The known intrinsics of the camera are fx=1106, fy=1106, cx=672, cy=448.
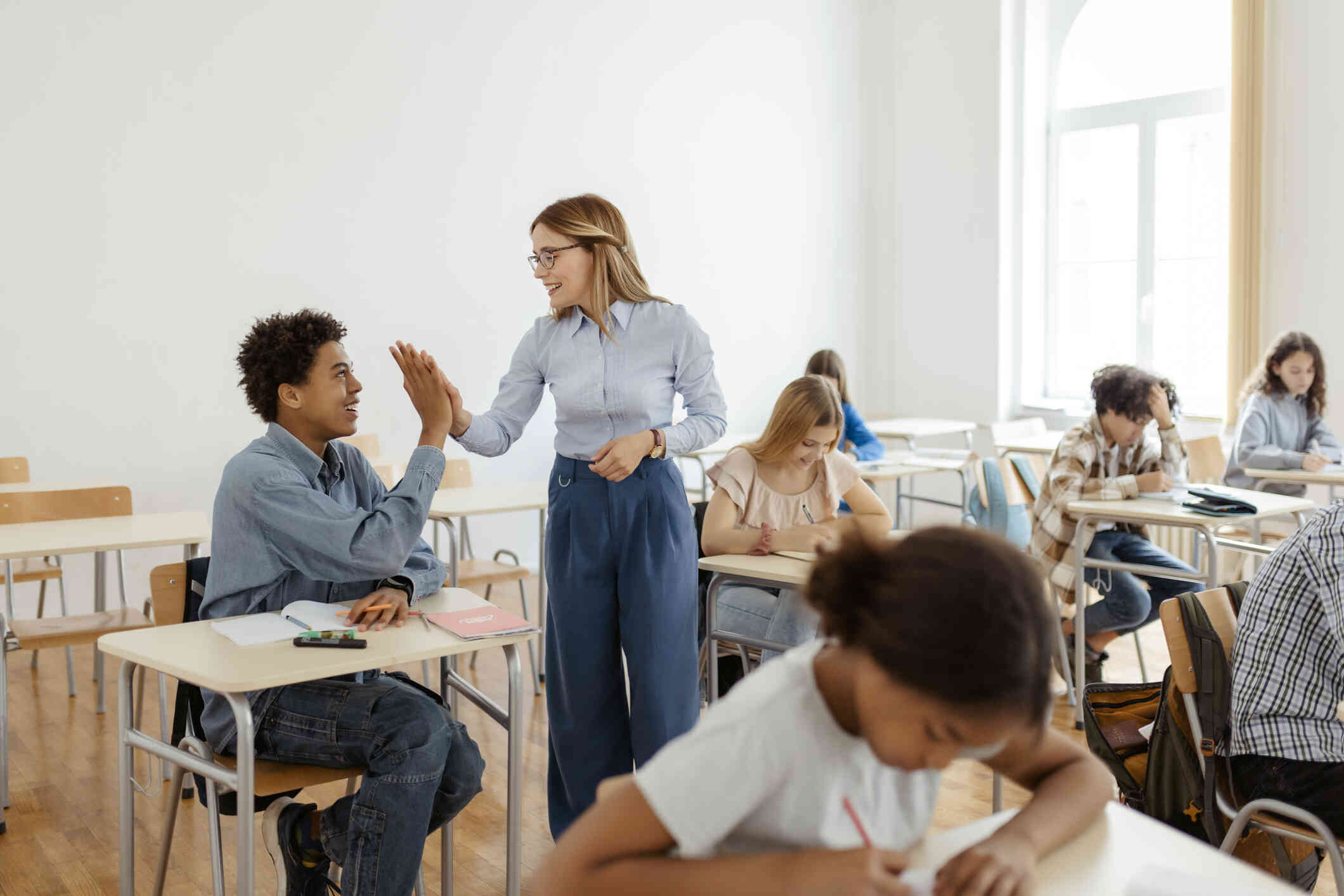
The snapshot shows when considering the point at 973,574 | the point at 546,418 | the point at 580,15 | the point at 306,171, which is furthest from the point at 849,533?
the point at 580,15

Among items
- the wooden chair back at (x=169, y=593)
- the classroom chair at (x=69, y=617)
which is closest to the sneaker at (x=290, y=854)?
the wooden chair back at (x=169, y=593)

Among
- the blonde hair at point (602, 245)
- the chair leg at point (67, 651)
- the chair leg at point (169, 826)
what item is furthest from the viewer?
the chair leg at point (67, 651)

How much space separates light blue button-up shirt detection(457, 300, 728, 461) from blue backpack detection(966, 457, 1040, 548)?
81.7 inches

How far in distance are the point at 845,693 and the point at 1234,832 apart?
1203mm

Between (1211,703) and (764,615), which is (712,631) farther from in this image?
(1211,703)

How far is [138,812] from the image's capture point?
292 centimetres

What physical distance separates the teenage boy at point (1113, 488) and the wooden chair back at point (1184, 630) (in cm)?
172

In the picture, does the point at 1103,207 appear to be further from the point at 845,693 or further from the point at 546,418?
the point at 845,693

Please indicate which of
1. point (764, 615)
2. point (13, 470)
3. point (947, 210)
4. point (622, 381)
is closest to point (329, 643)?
point (622, 381)

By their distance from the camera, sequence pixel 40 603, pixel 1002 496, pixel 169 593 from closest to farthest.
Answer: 1. pixel 169 593
2. pixel 1002 496
3. pixel 40 603

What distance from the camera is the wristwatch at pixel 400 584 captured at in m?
2.10

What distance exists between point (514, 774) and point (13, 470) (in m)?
3.28

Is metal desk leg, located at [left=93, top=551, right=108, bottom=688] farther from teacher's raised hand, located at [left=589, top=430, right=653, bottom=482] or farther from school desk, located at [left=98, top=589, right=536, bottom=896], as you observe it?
teacher's raised hand, located at [left=589, top=430, right=653, bottom=482]

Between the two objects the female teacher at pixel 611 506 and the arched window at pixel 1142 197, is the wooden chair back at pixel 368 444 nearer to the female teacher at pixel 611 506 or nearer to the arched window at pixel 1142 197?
the female teacher at pixel 611 506
